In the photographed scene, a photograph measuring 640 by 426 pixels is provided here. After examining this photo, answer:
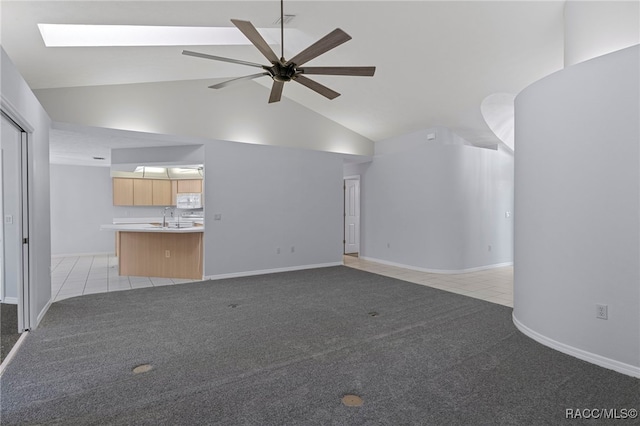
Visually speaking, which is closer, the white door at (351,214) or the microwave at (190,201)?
the microwave at (190,201)

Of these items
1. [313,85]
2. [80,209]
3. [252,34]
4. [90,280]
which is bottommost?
[90,280]

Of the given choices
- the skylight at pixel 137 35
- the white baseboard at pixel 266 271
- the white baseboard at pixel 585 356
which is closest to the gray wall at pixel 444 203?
the white baseboard at pixel 266 271

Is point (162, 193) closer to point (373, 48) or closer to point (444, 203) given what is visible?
point (373, 48)

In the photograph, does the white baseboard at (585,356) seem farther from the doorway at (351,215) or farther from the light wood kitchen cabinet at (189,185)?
the light wood kitchen cabinet at (189,185)

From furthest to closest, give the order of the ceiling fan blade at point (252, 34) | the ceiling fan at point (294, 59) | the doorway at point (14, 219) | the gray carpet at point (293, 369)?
the doorway at point (14, 219) → the ceiling fan at point (294, 59) → the ceiling fan blade at point (252, 34) → the gray carpet at point (293, 369)

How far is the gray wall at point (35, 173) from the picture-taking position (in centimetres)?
288

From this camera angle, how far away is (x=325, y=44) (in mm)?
2600

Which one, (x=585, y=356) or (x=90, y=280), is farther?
(x=90, y=280)

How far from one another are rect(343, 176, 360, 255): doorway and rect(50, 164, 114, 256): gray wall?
6551mm

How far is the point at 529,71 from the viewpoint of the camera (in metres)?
4.61

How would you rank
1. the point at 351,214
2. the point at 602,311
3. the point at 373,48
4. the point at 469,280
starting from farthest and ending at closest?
the point at 351,214
the point at 469,280
the point at 373,48
the point at 602,311

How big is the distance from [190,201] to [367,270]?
485 centimetres

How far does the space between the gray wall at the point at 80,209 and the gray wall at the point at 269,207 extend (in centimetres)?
513

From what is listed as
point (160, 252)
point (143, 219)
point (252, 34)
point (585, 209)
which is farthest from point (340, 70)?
point (143, 219)
